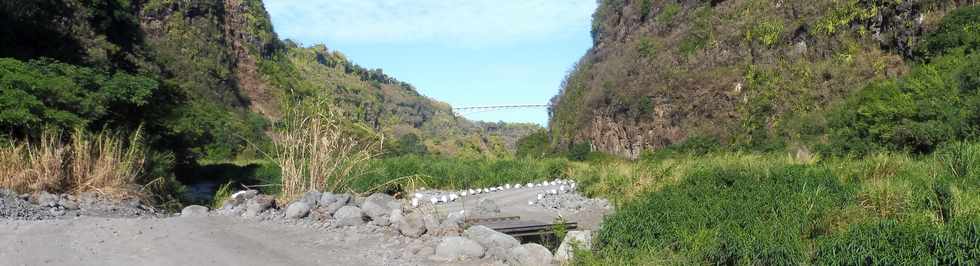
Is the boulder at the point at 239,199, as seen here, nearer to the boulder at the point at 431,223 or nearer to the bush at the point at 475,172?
the boulder at the point at 431,223

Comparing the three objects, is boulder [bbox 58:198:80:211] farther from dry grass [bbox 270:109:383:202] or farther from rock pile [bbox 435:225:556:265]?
rock pile [bbox 435:225:556:265]

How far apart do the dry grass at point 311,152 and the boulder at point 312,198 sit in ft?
1.63

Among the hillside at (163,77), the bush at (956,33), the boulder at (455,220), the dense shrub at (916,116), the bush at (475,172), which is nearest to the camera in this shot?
the boulder at (455,220)

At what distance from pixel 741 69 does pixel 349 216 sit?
25434mm

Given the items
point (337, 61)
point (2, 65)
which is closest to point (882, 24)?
point (2, 65)

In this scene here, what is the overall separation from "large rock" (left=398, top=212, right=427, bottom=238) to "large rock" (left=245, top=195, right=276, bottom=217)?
179 cm

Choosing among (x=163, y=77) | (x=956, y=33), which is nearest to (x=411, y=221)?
(x=956, y=33)

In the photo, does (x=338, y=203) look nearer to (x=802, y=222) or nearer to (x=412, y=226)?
(x=412, y=226)

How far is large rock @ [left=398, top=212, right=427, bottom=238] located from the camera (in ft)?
21.4

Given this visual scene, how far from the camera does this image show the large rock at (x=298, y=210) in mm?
7281

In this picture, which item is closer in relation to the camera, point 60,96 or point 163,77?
point 60,96

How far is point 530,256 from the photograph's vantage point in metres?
5.55

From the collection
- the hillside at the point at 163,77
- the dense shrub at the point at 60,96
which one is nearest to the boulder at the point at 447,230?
the hillside at the point at 163,77

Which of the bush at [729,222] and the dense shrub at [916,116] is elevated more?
the dense shrub at [916,116]
